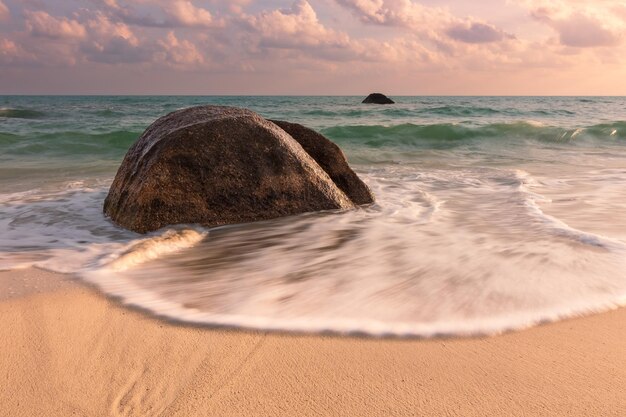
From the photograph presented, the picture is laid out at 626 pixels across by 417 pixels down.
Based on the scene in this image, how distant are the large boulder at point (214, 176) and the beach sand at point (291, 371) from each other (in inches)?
73.0

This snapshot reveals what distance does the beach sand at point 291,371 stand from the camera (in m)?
1.55

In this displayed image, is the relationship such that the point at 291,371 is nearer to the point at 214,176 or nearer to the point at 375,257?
the point at 375,257

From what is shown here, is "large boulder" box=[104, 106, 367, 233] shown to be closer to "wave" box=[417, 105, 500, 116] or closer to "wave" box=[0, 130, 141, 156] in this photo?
"wave" box=[0, 130, 141, 156]

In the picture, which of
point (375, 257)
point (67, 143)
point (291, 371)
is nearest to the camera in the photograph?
point (291, 371)

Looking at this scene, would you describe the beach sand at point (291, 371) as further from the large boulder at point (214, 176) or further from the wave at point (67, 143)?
the wave at point (67, 143)

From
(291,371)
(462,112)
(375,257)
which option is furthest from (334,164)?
(462,112)

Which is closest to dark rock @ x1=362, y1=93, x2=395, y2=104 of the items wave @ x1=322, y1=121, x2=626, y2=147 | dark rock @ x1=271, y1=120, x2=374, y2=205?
wave @ x1=322, y1=121, x2=626, y2=147

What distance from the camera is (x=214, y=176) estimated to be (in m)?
4.17

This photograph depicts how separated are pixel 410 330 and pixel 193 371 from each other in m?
0.87

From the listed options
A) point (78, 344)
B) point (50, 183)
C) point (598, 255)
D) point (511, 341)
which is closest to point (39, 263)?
point (78, 344)

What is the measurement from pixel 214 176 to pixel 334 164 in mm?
1377

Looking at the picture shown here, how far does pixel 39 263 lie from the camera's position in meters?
3.05

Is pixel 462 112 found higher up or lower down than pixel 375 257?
higher up

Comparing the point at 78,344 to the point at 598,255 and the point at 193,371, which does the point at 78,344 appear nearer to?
the point at 193,371
